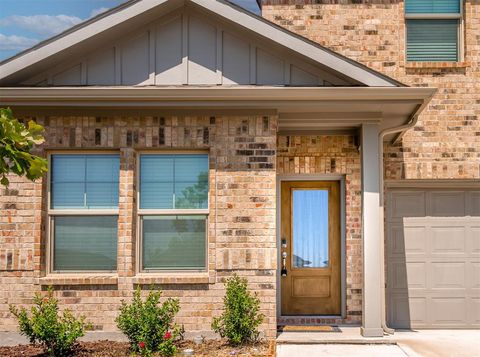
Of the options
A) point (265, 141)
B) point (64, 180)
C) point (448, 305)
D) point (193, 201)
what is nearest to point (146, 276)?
point (193, 201)

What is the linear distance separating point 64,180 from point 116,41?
2033 millimetres

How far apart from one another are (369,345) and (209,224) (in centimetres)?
264

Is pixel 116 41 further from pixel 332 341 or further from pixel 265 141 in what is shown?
pixel 332 341

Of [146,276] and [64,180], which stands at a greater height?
[64,180]

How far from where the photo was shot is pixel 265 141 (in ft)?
27.0

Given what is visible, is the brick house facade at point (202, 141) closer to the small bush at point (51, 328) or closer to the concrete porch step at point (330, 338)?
the concrete porch step at point (330, 338)

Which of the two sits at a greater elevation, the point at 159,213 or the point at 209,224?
the point at 159,213

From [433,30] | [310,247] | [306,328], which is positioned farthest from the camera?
[433,30]

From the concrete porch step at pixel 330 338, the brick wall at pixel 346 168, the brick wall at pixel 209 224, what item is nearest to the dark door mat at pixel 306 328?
the concrete porch step at pixel 330 338

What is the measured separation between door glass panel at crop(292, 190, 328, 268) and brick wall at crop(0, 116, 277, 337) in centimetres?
179

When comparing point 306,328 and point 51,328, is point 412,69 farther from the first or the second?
point 51,328

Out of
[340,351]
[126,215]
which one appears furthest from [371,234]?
[126,215]

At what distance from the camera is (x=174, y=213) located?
8273mm

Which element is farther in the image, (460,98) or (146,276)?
(460,98)
